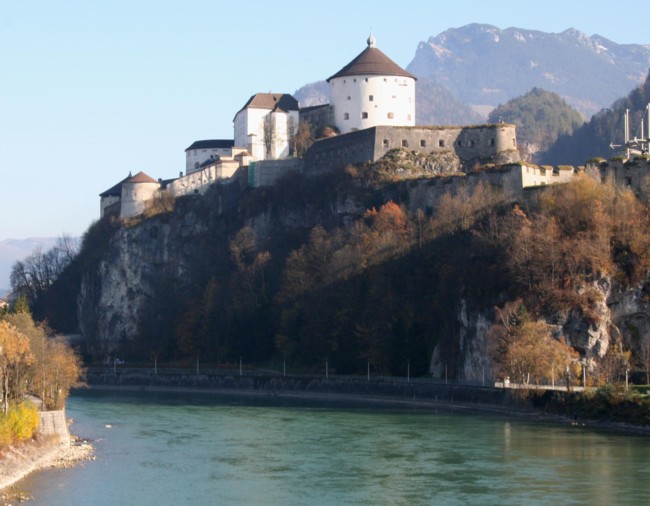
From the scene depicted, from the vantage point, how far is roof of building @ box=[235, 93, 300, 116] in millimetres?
90562

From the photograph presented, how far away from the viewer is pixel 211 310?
8438cm

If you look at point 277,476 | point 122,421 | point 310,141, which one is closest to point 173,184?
point 310,141

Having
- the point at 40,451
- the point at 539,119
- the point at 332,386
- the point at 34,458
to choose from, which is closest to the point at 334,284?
the point at 332,386

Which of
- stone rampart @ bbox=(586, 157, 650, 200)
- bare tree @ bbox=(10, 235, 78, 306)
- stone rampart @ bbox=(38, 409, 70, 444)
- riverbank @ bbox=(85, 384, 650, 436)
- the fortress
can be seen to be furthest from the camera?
bare tree @ bbox=(10, 235, 78, 306)

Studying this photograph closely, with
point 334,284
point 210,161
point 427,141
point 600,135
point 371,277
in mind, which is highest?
point 600,135

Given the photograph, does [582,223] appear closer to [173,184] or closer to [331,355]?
[331,355]

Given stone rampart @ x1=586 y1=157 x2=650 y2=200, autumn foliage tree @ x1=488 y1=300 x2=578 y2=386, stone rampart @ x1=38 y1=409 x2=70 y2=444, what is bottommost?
stone rampart @ x1=38 y1=409 x2=70 y2=444

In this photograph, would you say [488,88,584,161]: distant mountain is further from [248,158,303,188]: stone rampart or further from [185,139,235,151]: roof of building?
[248,158,303,188]: stone rampart

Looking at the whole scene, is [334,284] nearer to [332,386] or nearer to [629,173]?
[332,386]

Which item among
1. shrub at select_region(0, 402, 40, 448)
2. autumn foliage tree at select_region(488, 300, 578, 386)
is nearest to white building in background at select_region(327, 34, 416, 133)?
autumn foliage tree at select_region(488, 300, 578, 386)

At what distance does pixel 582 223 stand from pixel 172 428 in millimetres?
20424

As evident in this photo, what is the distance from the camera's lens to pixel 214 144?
3812 inches

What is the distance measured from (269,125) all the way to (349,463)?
5037cm

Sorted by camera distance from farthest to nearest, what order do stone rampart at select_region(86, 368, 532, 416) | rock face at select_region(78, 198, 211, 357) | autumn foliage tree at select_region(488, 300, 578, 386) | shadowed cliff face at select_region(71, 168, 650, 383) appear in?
rock face at select_region(78, 198, 211, 357)
shadowed cliff face at select_region(71, 168, 650, 383)
stone rampart at select_region(86, 368, 532, 416)
autumn foliage tree at select_region(488, 300, 578, 386)
